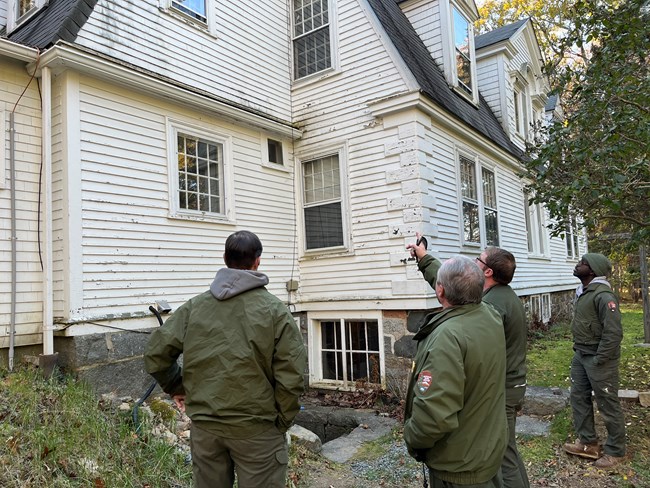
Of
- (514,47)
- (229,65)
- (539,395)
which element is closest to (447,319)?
(539,395)

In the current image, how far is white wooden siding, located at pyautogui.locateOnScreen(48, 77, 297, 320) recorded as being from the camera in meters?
5.74

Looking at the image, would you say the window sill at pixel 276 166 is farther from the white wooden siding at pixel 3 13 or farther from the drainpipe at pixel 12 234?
the white wooden siding at pixel 3 13

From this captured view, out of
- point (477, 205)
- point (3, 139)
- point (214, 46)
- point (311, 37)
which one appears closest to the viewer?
point (3, 139)

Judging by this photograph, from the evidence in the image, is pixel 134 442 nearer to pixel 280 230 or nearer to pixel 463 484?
pixel 463 484

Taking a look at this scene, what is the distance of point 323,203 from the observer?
8.73 metres

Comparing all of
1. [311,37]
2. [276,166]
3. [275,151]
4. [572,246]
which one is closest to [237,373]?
[276,166]

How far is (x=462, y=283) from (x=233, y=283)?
4.19ft

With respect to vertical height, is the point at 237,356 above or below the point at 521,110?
below

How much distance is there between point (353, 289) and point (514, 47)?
9135 mm

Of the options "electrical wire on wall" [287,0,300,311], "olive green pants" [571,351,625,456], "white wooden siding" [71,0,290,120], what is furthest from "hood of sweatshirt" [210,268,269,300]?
"electrical wire on wall" [287,0,300,311]

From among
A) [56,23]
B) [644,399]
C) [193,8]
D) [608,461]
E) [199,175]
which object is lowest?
[608,461]

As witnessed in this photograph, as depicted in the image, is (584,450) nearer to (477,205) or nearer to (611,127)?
(611,127)

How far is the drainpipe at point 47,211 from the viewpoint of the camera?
5348 millimetres

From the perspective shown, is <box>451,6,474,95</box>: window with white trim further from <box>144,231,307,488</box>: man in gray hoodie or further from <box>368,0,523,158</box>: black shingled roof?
<box>144,231,307,488</box>: man in gray hoodie
